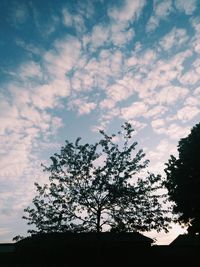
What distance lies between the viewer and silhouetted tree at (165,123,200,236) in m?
37.0

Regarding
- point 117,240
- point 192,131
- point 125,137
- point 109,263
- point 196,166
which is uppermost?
point 192,131

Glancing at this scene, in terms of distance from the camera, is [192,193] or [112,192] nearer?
[112,192]

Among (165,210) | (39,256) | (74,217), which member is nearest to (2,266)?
(39,256)

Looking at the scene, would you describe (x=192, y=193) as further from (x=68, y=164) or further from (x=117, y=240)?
(x=68, y=164)

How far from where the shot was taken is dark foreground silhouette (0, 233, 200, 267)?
3528cm

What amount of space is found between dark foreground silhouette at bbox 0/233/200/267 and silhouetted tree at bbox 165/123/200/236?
13.9ft

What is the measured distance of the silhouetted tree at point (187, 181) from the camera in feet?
121

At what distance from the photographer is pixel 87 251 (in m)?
36.0

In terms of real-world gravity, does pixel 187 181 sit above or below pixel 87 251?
above

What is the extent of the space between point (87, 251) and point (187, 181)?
616 inches

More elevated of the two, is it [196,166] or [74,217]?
[196,166]

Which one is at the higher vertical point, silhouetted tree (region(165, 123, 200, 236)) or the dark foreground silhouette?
silhouetted tree (region(165, 123, 200, 236))

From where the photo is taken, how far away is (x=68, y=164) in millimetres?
35000

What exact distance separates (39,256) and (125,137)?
18473 millimetres
